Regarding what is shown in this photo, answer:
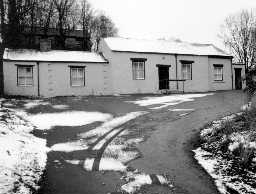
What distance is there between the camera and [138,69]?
28734mm

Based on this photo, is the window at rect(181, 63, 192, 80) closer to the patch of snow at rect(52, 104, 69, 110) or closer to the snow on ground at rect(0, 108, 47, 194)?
the patch of snow at rect(52, 104, 69, 110)

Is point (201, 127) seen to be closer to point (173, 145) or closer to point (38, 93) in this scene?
point (173, 145)

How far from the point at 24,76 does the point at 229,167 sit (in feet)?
69.4

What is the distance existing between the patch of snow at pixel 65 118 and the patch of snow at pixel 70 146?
2.83 metres

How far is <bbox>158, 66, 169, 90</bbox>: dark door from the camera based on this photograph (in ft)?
97.2

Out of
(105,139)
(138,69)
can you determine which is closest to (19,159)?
(105,139)

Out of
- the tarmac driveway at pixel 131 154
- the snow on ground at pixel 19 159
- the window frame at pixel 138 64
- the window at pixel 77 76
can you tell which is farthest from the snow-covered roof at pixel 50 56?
the snow on ground at pixel 19 159

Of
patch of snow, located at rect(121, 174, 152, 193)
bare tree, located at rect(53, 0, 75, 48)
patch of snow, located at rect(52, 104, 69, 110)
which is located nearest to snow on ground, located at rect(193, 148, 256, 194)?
patch of snow, located at rect(121, 174, 152, 193)

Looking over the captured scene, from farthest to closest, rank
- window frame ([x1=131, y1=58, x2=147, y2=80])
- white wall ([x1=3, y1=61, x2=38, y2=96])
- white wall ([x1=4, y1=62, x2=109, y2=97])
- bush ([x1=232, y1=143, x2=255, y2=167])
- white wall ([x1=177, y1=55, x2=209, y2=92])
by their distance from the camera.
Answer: white wall ([x1=177, y1=55, x2=209, y2=92]), window frame ([x1=131, y1=58, x2=147, y2=80]), white wall ([x1=4, y1=62, x2=109, y2=97]), white wall ([x1=3, y1=61, x2=38, y2=96]), bush ([x1=232, y1=143, x2=255, y2=167])

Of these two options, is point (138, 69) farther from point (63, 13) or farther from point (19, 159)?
point (63, 13)

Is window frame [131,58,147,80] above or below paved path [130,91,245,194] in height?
above

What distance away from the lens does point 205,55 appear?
3192 centimetres

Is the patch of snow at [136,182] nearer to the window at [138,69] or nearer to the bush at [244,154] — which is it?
the bush at [244,154]

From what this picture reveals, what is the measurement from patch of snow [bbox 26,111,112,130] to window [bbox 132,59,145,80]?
1253 cm
